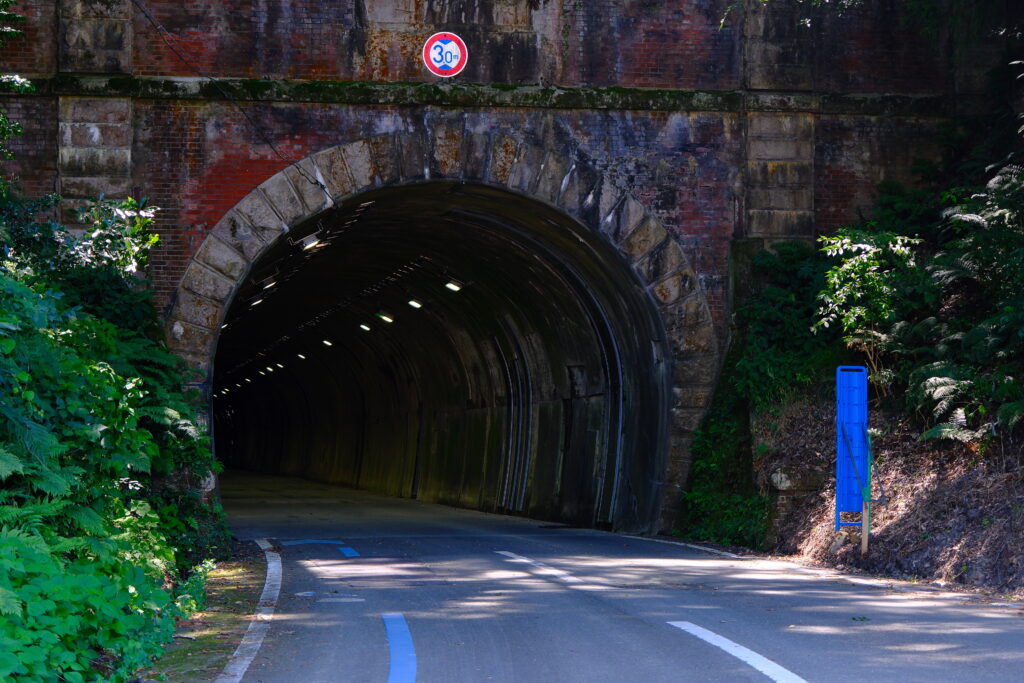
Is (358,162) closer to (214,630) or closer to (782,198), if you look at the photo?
(782,198)

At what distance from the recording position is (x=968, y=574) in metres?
11.5

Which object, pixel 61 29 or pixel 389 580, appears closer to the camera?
pixel 389 580

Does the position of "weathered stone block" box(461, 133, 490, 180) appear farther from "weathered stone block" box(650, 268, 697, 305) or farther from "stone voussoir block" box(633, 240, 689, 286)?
"weathered stone block" box(650, 268, 697, 305)

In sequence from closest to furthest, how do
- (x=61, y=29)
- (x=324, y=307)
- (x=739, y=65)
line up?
(x=61, y=29)
(x=739, y=65)
(x=324, y=307)

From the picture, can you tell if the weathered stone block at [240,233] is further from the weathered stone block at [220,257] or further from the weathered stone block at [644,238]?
the weathered stone block at [644,238]

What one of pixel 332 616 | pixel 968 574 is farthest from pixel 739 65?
pixel 332 616

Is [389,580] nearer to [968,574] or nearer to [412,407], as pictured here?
[968,574]

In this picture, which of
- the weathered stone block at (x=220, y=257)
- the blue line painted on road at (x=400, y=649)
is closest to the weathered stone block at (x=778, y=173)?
the weathered stone block at (x=220, y=257)

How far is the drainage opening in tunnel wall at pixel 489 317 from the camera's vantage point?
1730 centimetres

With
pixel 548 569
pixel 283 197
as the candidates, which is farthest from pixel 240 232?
pixel 548 569

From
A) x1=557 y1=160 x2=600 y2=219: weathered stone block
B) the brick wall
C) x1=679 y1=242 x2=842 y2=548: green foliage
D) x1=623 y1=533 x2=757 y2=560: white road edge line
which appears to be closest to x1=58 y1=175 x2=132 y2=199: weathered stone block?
the brick wall

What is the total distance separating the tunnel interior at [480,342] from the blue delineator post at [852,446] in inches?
194

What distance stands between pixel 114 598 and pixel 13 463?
3.60 feet

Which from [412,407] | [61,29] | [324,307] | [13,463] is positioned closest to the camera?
[13,463]
